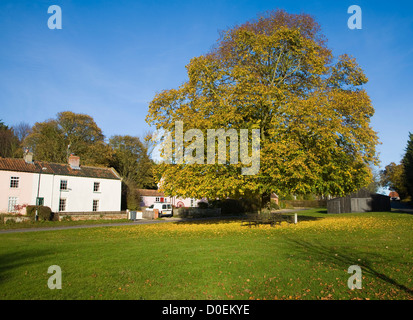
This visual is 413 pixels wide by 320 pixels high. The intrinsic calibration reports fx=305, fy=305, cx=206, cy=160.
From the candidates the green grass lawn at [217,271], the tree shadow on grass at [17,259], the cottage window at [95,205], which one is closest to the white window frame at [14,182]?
the cottage window at [95,205]

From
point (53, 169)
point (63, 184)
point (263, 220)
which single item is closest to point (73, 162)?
point (53, 169)

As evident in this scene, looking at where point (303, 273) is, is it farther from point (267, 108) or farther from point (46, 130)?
point (46, 130)

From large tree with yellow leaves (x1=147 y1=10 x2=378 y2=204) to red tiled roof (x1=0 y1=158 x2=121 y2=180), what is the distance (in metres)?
19.2

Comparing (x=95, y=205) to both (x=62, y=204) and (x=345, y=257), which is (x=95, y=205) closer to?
(x=62, y=204)

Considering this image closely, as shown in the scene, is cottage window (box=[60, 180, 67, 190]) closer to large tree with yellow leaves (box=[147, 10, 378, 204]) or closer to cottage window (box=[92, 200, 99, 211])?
cottage window (box=[92, 200, 99, 211])

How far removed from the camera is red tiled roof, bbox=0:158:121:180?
3359 centimetres

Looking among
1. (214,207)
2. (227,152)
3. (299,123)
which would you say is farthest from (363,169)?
(214,207)

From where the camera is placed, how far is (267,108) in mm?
22234

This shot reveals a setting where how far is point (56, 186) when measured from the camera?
36.2 m

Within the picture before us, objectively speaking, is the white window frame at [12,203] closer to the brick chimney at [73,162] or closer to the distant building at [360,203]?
the brick chimney at [73,162]

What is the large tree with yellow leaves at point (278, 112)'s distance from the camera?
64.8ft

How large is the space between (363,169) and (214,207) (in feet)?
89.9

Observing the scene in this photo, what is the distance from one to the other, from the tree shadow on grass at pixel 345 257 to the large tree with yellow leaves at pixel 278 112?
24.2 feet

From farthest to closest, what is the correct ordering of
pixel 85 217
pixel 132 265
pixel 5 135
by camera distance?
1. pixel 5 135
2. pixel 85 217
3. pixel 132 265
